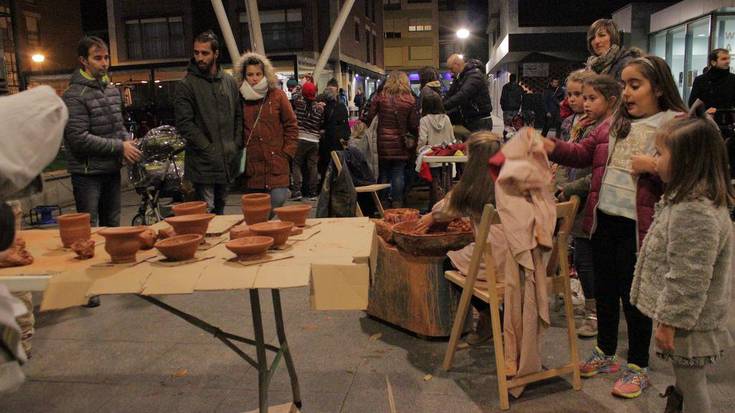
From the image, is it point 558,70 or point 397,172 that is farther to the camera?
point 558,70

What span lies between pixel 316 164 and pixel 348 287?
7.41m

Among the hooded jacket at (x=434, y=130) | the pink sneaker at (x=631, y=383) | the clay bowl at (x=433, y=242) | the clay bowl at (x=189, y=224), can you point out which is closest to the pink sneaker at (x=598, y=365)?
the pink sneaker at (x=631, y=383)

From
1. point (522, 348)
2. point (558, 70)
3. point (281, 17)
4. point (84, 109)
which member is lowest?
point (522, 348)

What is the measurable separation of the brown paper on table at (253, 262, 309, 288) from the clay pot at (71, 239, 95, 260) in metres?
0.76

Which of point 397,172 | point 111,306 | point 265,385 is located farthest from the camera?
point 397,172

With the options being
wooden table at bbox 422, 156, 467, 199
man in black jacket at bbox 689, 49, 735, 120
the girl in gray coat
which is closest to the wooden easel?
the girl in gray coat

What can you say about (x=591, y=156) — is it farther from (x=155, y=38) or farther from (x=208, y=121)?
(x=155, y=38)

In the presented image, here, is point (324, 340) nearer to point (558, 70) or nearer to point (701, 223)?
point (701, 223)

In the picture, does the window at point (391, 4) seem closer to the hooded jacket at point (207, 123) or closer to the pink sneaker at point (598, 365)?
the hooded jacket at point (207, 123)

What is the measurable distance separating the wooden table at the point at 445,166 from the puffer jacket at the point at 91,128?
308 centimetres

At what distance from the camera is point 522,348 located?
3.03 metres

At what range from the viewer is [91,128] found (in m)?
4.42

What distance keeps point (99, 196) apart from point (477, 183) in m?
2.89

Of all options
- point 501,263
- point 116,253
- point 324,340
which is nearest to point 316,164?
point 324,340
